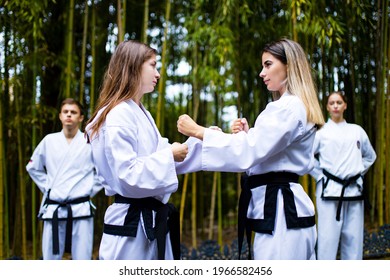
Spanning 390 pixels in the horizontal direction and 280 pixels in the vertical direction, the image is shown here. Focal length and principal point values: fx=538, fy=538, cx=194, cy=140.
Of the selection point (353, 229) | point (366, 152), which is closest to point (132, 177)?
point (353, 229)

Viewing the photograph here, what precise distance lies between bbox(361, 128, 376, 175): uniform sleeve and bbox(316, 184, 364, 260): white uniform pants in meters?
0.32

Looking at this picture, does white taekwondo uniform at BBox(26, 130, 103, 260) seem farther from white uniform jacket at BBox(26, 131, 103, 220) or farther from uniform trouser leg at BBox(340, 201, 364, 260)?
uniform trouser leg at BBox(340, 201, 364, 260)

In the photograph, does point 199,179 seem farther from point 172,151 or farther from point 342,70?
point 172,151

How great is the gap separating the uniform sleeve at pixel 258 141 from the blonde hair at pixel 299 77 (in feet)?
0.21

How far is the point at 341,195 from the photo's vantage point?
3.87m

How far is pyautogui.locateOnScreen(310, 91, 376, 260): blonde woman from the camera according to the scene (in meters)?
3.90

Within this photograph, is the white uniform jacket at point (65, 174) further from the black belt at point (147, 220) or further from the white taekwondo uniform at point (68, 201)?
the black belt at point (147, 220)

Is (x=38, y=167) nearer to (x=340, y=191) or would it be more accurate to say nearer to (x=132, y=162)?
(x=340, y=191)

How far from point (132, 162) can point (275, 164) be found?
545mm

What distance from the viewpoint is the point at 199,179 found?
6797mm

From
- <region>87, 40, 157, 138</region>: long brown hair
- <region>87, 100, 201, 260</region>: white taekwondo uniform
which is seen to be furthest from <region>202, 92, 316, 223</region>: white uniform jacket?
<region>87, 40, 157, 138</region>: long brown hair
